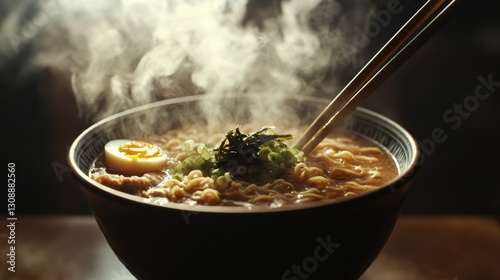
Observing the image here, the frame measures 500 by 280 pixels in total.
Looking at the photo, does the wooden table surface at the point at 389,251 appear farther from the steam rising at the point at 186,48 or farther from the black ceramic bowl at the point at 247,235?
the steam rising at the point at 186,48

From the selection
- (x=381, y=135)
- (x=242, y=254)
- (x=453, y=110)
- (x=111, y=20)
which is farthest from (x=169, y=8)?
(x=242, y=254)

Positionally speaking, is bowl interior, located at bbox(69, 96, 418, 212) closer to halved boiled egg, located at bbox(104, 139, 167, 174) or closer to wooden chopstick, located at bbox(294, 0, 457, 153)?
halved boiled egg, located at bbox(104, 139, 167, 174)

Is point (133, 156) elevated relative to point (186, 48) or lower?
lower

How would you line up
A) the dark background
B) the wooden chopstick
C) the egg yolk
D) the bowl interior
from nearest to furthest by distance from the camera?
the wooden chopstick, the bowl interior, the egg yolk, the dark background

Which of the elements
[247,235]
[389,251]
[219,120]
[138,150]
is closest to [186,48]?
[219,120]

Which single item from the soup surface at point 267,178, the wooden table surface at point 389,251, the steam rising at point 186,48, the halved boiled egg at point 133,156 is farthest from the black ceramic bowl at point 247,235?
the steam rising at point 186,48

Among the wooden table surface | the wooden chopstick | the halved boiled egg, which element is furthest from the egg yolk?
the wooden chopstick

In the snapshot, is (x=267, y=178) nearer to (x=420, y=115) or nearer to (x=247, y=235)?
(x=247, y=235)
